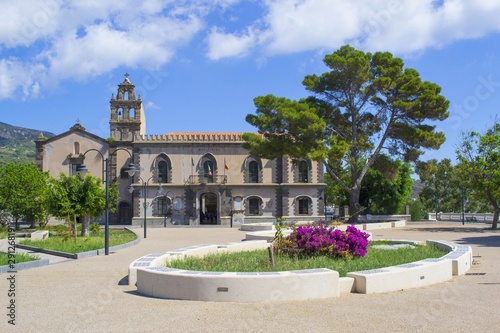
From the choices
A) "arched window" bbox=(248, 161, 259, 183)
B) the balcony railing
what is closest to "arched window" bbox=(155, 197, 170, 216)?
the balcony railing

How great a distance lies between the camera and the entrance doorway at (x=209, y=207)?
42.9m

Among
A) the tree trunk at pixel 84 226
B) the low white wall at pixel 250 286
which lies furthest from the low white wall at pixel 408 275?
the tree trunk at pixel 84 226

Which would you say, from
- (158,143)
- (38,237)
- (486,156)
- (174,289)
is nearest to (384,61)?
(486,156)

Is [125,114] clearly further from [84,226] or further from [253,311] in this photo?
[253,311]

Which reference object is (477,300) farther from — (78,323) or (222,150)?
(222,150)

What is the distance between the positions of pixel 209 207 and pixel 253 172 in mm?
6803

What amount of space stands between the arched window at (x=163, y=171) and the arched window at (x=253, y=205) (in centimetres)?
737

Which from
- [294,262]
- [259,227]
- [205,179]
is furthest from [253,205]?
[294,262]

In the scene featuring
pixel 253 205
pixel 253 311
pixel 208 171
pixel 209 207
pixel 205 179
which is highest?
pixel 208 171

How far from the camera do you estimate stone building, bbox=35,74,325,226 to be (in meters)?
41.6

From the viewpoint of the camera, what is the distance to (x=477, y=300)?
312 inches

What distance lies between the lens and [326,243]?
11.3 m

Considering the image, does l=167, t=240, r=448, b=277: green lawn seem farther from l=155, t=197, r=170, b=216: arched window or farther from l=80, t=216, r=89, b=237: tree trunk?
l=155, t=197, r=170, b=216: arched window

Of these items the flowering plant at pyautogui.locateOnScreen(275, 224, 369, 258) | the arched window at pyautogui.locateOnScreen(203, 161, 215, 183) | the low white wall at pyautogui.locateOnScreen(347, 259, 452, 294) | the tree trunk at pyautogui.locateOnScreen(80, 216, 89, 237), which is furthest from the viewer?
the arched window at pyautogui.locateOnScreen(203, 161, 215, 183)
